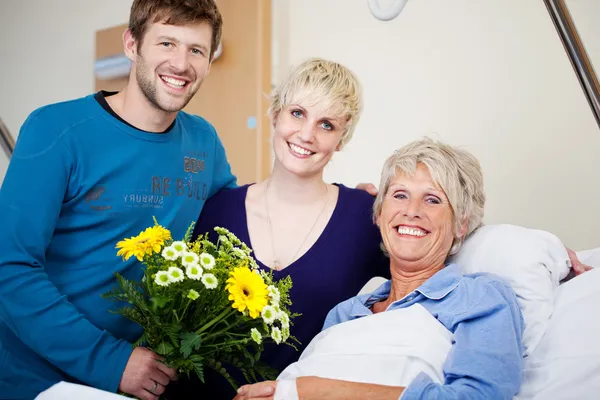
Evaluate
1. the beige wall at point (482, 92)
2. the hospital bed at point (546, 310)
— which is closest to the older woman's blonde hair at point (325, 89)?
the hospital bed at point (546, 310)

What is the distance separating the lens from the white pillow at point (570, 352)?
1.18m

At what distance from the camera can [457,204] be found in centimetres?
145

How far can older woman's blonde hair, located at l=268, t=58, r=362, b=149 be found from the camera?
158 centimetres

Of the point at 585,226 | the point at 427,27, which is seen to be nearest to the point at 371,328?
the point at 585,226

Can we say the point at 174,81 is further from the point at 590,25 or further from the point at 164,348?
the point at 590,25

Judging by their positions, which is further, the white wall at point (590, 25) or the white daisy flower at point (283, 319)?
the white wall at point (590, 25)

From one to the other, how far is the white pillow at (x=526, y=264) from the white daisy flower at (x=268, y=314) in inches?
21.3

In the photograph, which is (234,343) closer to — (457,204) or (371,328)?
(371,328)

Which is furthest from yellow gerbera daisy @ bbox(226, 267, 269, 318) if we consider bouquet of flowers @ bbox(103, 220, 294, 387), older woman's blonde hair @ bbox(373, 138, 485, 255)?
older woman's blonde hair @ bbox(373, 138, 485, 255)

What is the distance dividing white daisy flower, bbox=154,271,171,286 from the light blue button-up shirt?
1.59 ft

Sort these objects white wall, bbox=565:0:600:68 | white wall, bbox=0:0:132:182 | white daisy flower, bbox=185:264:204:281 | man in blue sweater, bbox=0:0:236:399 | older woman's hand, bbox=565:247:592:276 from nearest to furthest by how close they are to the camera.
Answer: white daisy flower, bbox=185:264:204:281, man in blue sweater, bbox=0:0:236:399, older woman's hand, bbox=565:247:592:276, white wall, bbox=565:0:600:68, white wall, bbox=0:0:132:182

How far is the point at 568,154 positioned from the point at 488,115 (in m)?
0.35

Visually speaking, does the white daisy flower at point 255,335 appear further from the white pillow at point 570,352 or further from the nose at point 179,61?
the nose at point 179,61

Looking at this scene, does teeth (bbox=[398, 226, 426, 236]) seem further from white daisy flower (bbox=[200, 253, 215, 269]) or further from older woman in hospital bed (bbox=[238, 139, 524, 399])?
white daisy flower (bbox=[200, 253, 215, 269])
